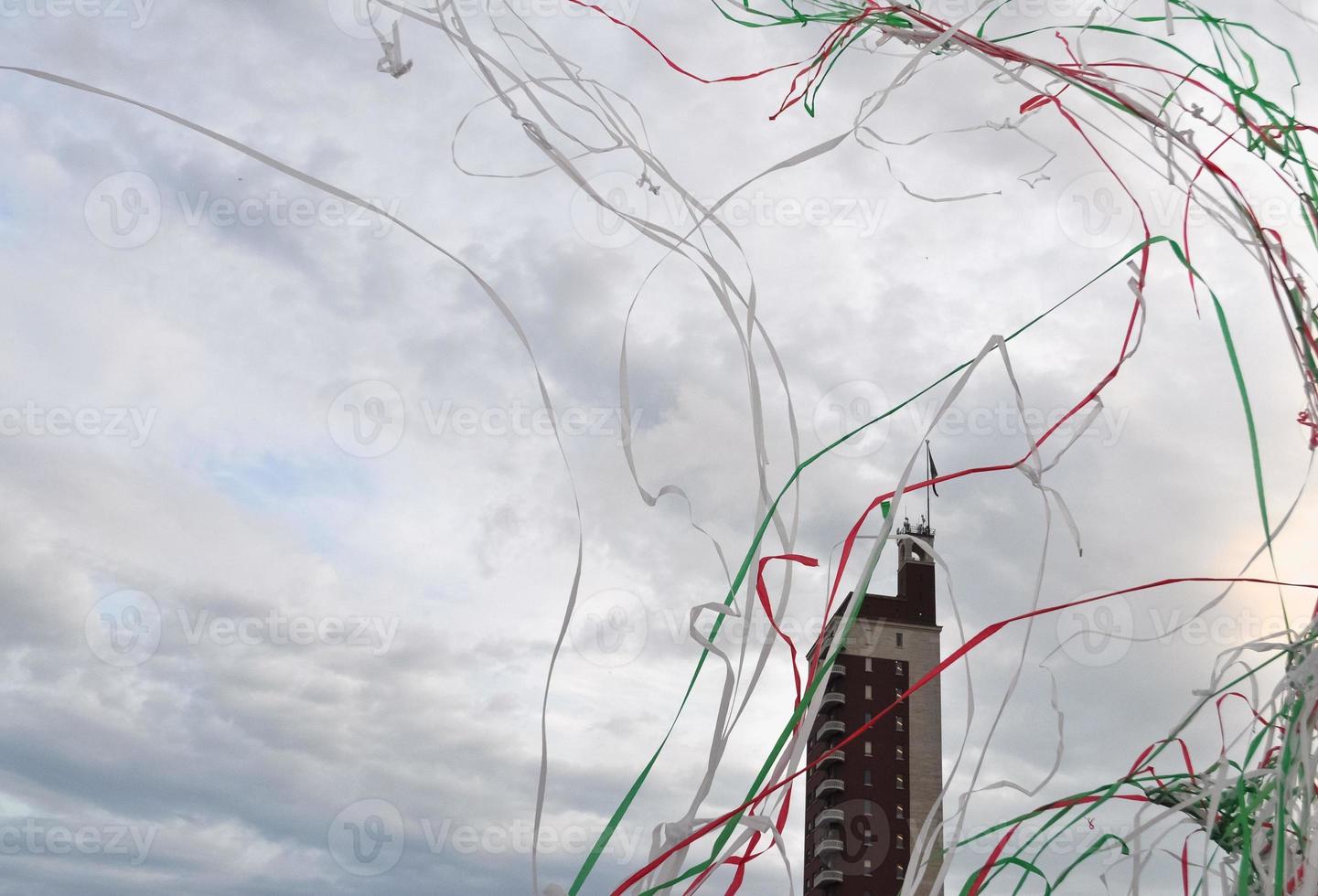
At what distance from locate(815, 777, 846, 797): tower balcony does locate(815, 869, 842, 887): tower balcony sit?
7.31 ft

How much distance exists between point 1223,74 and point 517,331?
3.13 feet

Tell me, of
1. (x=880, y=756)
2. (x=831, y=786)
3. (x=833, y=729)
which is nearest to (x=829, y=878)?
(x=831, y=786)

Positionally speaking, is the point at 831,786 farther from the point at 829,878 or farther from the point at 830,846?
the point at 829,878

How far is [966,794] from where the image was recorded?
0.99 meters

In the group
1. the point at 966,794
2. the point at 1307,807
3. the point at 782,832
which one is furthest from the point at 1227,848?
the point at 782,832

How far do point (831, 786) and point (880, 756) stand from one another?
85.8 inches

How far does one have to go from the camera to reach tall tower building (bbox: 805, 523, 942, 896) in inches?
1134

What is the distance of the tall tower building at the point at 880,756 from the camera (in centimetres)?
2880

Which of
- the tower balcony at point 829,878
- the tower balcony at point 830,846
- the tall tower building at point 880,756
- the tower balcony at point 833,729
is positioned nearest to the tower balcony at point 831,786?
the tall tower building at point 880,756

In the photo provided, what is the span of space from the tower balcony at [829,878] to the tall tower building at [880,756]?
3 centimetres

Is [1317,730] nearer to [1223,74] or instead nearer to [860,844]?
[1223,74]
